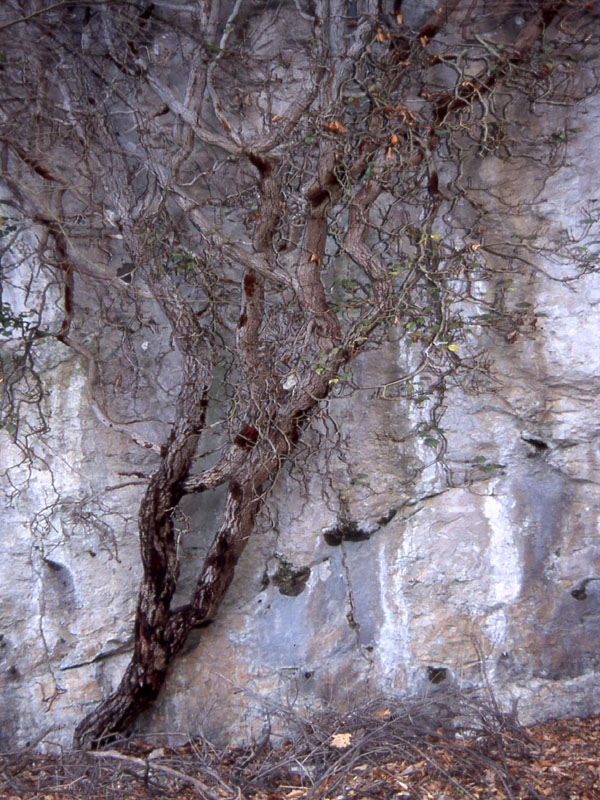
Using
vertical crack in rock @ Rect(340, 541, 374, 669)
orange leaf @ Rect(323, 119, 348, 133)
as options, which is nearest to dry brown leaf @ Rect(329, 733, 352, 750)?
vertical crack in rock @ Rect(340, 541, 374, 669)

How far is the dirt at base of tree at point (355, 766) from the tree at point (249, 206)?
0.26m

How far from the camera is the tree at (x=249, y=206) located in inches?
111

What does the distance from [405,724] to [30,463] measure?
84.2 inches

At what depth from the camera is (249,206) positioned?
3086 millimetres

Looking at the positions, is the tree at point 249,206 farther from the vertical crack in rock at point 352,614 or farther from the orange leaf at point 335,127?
the vertical crack in rock at point 352,614

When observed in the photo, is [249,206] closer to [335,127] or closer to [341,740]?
[335,127]

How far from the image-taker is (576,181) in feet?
9.46

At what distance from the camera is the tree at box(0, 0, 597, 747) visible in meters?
2.82

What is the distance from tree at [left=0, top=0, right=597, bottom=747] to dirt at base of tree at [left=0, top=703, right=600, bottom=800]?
260 millimetres

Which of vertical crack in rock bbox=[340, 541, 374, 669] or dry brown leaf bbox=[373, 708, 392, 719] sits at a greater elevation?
vertical crack in rock bbox=[340, 541, 374, 669]

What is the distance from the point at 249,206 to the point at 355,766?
2.61m

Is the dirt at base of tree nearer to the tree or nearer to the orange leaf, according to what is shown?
the tree

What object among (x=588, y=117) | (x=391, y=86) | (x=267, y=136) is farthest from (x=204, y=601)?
(x=588, y=117)

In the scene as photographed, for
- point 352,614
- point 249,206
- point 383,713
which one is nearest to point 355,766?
point 383,713
